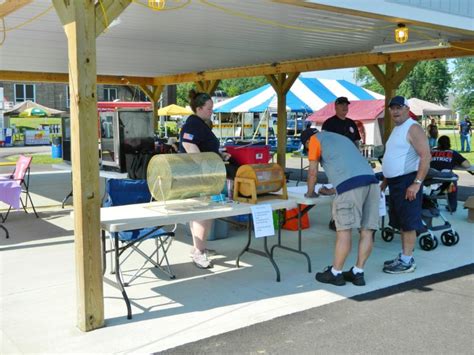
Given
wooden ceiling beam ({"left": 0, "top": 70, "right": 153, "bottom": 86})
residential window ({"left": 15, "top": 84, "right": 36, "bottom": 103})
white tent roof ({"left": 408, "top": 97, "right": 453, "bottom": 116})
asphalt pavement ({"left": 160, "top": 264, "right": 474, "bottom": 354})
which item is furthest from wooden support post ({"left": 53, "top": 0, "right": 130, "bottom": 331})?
residential window ({"left": 15, "top": 84, "right": 36, "bottom": 103})

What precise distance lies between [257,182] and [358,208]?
35.8 inches

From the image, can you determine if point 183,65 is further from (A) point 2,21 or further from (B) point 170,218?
(B) point 170,218

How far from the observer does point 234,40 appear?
8.65 meters

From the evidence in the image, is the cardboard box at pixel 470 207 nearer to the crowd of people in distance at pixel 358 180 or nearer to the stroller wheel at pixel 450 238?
the stroller wheel at pixel 450 238

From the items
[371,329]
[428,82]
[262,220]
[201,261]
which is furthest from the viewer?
[428,82]

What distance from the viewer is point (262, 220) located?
178 inches

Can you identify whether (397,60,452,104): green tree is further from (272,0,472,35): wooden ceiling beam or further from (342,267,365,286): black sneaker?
(342,267,365,286): black sneaker

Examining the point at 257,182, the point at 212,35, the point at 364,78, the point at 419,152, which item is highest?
the point at 364,78

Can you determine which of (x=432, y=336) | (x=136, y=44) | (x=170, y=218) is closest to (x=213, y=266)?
(x=170, y=218)

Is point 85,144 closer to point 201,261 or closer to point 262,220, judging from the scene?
point 262,220

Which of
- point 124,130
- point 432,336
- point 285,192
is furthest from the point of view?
point 124,130

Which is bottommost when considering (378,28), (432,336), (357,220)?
(432,336)

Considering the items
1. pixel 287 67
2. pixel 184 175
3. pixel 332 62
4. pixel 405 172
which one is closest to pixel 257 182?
pixel 184 175

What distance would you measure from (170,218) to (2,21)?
4460 millimetres
